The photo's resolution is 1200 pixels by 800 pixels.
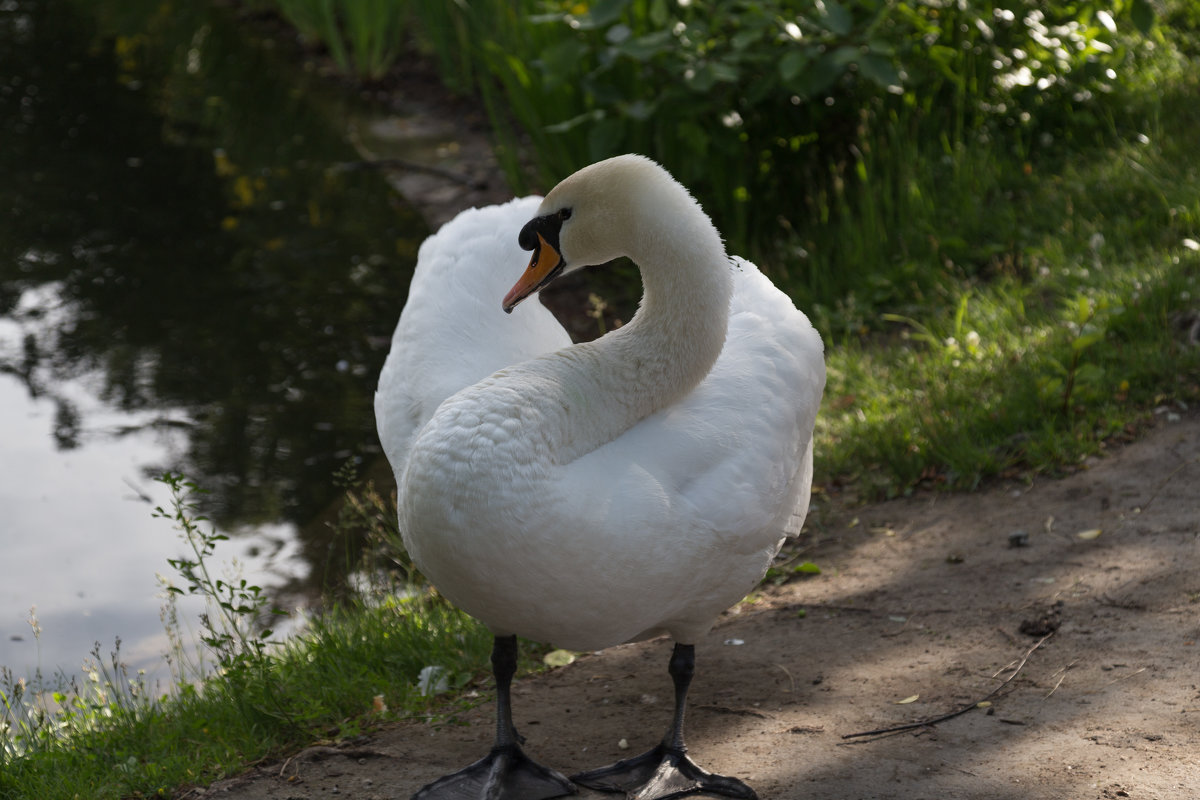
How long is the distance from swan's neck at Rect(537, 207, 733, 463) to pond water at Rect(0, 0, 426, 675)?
2.16 m

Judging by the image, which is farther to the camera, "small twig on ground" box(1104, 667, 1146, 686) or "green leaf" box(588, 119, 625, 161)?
"green leaf" box(588, 119, 625, 161)

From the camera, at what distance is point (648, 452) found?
2736mm

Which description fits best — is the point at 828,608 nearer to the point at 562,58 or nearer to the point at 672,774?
the point at 672,774

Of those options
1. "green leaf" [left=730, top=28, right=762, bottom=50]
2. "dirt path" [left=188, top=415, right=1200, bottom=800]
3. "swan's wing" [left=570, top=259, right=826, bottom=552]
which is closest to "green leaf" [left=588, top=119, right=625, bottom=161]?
"green leaf" [left=730, top=28, right=762, bottom=50]

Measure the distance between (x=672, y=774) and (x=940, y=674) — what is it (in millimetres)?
885

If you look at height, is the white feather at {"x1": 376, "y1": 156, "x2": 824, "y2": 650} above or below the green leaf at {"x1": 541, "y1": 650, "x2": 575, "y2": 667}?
above

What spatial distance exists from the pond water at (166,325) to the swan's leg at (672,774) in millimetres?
1933

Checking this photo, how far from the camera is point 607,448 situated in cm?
276

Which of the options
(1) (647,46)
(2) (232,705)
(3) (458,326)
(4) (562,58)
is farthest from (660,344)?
(4) (562,58)

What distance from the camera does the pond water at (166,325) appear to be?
4.85m

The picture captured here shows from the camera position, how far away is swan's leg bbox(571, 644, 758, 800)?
292cm

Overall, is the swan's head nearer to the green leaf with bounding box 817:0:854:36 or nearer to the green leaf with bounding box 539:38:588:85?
the green leaf with bounding box 817:0:854:36

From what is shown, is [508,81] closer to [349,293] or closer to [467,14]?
[349,293]

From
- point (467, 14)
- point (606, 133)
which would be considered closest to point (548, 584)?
point (606, 133)
